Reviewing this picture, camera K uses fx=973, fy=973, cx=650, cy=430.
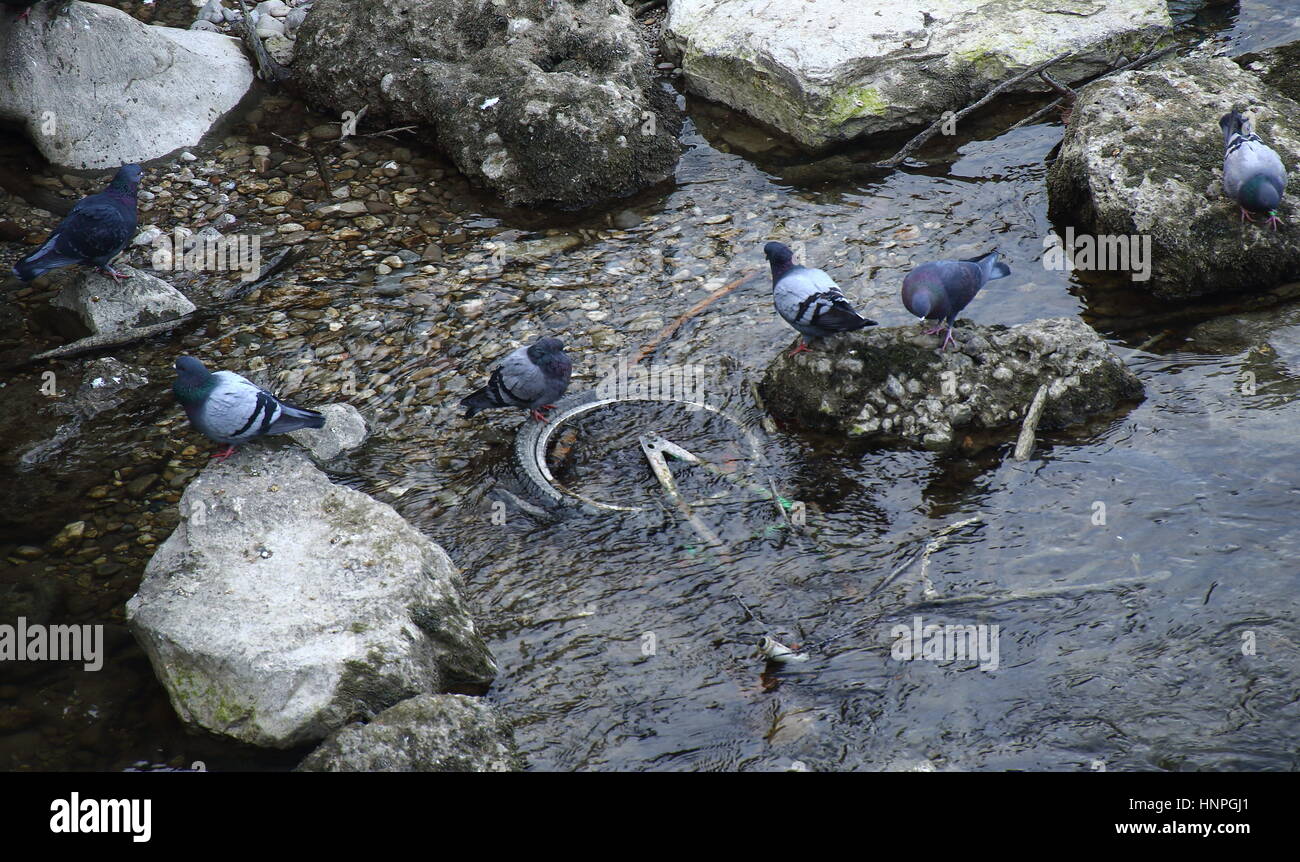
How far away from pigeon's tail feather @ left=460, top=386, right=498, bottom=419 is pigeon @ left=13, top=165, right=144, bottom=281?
311 centimetres

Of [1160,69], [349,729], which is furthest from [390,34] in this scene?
[349,729]

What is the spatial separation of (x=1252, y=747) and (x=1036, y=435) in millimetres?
2354

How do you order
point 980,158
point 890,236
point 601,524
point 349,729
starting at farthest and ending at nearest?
point 980,158 < point 890,236 < point 601,524 < point 349,729

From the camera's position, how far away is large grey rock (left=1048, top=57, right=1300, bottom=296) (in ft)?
23.4

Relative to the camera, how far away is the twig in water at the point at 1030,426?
6.01 m

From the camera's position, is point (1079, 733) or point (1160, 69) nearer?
point (1079, 733)

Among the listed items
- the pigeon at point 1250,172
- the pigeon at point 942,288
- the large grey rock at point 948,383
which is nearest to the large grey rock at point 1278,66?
the pigeon at point 1250,172

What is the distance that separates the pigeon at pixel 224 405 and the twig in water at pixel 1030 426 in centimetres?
449

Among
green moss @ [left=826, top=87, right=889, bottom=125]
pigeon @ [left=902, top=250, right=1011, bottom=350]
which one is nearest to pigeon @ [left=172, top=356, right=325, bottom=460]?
pigeon @ [left=902, top=250, right=1011, bottom=350]

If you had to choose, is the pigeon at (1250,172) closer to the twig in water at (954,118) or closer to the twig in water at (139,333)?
the twig in water at (954,118)

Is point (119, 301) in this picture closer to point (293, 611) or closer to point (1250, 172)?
point (293, 611)

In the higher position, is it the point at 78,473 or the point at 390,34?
the point at 390,34

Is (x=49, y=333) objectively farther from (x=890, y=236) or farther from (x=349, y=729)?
(x=890, y=236)

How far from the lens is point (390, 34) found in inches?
385
